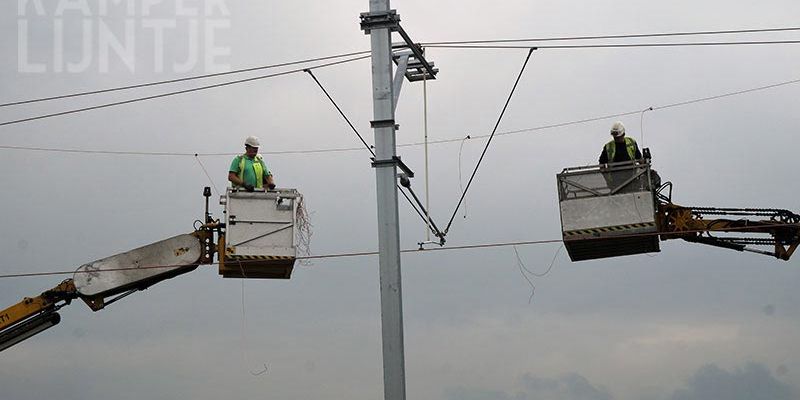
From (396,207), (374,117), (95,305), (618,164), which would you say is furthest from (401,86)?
(95,305)

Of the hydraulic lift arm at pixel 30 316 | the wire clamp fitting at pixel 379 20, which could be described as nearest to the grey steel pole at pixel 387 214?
the wire clamp fitting at pixel 379 20

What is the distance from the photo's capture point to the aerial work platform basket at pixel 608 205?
19.8 m

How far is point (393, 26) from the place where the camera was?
65.4 feet

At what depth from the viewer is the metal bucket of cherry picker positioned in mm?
20609

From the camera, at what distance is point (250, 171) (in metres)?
21.5

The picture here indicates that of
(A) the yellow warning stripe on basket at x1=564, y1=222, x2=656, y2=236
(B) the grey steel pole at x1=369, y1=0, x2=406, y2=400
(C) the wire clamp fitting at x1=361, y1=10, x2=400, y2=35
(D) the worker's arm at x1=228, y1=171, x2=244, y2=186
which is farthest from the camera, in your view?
(D) the worker's arm at x1=228, y1=171, x2=244, y2=186

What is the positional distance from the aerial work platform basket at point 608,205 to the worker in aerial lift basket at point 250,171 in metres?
5.43

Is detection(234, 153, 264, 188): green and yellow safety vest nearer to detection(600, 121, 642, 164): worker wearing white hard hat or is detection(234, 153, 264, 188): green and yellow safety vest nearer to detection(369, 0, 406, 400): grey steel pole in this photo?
detection(369, 0, 406, 400): grey steel pole

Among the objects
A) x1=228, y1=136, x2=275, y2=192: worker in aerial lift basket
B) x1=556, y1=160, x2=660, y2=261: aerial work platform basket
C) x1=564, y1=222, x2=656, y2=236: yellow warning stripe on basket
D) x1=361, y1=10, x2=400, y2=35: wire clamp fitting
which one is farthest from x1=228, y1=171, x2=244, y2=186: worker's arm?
x1=564, y1=222, x2=656, y2=236: yellow warning stripe on basket

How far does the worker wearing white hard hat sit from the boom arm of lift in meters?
7.08

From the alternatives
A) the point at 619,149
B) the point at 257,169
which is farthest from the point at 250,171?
the point at 619,149

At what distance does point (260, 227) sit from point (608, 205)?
6034 millimetres

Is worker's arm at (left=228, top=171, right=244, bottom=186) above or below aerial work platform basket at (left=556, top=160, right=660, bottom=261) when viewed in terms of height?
above

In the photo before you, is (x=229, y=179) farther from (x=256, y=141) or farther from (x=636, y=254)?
(x=636, y=254)
